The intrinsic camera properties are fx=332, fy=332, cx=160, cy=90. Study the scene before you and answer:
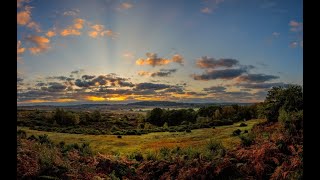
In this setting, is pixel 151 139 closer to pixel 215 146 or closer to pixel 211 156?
pixel 215 146

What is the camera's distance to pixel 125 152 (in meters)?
14.3

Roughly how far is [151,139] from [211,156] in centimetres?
461

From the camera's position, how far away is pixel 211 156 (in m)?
11.8

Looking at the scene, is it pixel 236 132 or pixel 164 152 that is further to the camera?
pixel 236 132

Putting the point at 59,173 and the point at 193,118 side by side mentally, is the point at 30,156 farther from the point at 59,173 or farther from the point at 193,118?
the point at 193,118

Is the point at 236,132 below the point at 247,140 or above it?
above

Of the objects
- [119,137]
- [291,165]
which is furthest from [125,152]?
[291,165]

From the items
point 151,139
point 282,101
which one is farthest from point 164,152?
point 282,101

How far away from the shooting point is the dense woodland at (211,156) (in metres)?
10.0

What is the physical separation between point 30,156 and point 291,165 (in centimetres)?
788

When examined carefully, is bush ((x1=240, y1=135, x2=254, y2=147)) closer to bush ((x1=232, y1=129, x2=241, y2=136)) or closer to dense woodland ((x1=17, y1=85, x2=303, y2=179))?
dense woodland ((x1=17, y1=85, x2=303, y2=179))

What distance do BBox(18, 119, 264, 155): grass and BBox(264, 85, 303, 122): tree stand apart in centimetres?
65

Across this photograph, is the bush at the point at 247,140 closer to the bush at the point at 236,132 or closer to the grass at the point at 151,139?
the grass at the point at 151,139
